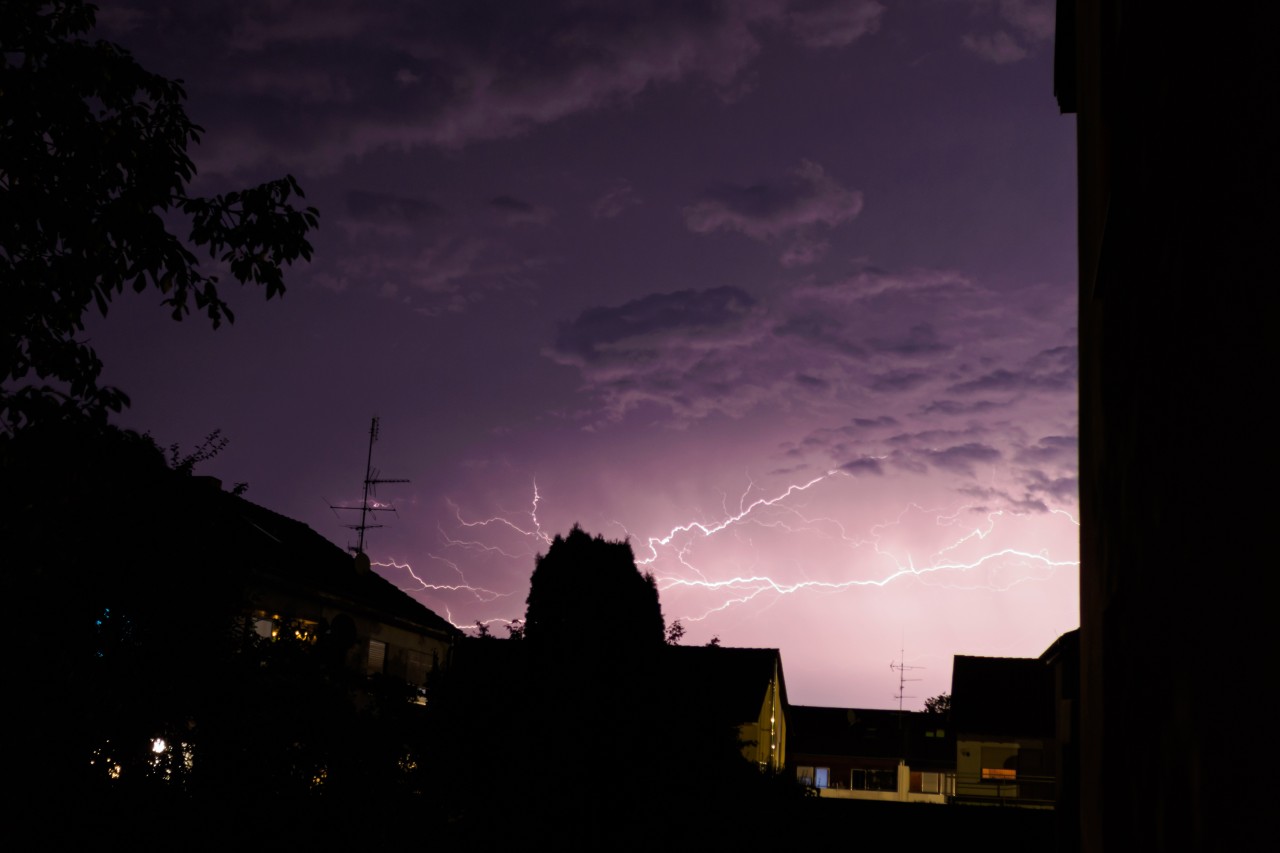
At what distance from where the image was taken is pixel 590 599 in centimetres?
1166

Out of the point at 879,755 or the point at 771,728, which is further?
the point at 879,755

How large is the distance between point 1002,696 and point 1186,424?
48856 mm

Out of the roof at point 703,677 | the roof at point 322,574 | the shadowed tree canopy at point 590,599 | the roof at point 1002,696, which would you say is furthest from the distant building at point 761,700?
the roof at point 322,574

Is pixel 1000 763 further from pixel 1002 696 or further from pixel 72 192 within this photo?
pixel 72 192

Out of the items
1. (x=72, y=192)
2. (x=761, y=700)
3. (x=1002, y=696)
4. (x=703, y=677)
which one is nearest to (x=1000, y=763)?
(x=1002, y=696)

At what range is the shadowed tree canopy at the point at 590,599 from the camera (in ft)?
36.8

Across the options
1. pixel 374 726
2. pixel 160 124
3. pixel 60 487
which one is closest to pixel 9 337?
pixel 60 487

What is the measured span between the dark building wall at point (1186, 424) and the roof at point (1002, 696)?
44622 mm

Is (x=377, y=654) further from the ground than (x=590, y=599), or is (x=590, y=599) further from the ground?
(x=590, y=599)

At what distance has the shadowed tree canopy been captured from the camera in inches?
442

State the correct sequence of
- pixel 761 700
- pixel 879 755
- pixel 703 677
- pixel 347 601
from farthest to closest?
pixel 879 755, pixel 761 700, pixel 347 601, pixel 703 677

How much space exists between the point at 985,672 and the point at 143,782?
47344mm

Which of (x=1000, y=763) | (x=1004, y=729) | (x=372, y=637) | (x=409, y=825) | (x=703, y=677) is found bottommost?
(x=1000, y=763)

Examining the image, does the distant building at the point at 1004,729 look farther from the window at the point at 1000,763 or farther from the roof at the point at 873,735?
the roof at the point at 873,735
